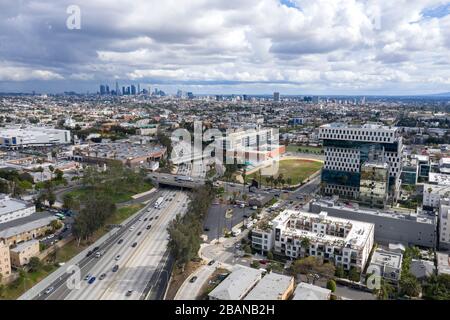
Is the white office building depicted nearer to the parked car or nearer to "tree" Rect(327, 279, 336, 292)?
the parked car

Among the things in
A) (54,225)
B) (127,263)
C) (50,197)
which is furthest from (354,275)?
(50,197)

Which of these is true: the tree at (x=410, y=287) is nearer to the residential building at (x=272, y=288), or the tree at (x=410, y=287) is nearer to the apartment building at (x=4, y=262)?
the residential building at (x=272, y=288)

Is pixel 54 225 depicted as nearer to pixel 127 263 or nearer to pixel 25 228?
pixel 25 228

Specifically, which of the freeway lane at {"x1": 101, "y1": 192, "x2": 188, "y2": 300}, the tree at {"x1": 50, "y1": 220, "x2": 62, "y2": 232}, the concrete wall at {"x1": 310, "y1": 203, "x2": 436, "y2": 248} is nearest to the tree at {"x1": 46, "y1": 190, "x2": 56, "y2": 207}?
the tree at {"x1": 50, "y1": 220, "x2": 62, "y2": 232}

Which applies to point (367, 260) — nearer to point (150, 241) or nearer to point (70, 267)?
point (150, 241)

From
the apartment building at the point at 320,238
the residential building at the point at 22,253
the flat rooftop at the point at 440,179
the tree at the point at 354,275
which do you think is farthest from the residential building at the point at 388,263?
the residential building at the point at 22,253
